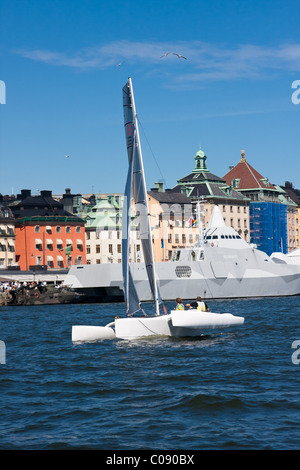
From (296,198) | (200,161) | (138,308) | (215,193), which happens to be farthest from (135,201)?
(296,198)

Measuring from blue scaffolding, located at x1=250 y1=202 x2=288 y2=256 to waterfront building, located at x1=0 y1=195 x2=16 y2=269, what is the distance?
162 feet

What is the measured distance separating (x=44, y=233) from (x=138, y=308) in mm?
86370

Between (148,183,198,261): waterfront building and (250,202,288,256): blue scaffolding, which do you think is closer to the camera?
(148,183,198,261): waterfront building

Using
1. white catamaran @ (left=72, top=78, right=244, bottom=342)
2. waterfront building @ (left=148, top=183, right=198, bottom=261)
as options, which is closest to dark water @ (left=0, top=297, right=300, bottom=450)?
white catamaran @ (left=72, top=78, right=244, bottom=342)

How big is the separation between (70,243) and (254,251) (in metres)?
47.6

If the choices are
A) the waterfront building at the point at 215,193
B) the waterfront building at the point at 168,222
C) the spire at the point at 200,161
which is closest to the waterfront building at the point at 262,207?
the waterfront building at the point at 215,193

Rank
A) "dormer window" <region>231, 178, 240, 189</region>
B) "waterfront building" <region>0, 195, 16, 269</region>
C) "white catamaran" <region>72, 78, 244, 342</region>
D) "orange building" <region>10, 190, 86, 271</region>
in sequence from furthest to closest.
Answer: "dormer window" <region>231, 178, 240, 189</region> → "orange building" <region>10, 190, 86, 271</region> → "waterfront building" <region>0, 195, 16, 269</region> → "white catamaran" <region>72, 78, 244, 342</region>

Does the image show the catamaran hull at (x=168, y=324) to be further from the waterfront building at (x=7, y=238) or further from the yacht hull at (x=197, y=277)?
the waterfront building at (x=7, y=238)

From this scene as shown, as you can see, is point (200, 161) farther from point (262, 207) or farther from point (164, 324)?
point (164, 324)

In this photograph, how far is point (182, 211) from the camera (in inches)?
5266

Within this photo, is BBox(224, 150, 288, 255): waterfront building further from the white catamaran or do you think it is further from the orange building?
the white catamaran

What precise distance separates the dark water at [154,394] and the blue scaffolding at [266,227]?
11217cm

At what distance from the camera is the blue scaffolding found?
489 feet
